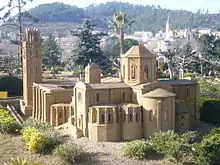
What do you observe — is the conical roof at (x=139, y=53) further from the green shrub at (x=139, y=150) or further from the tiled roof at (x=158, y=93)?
the green shrub at (x=139, y=150)

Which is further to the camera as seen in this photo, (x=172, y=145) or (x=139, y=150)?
(x=139, y=150)

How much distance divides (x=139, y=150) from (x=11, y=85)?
25.3 m

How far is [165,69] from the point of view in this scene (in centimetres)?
7194

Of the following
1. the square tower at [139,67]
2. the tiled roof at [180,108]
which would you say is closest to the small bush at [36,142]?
the square tower at [139,67]

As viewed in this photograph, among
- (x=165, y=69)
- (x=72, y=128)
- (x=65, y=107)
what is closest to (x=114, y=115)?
(x=72, y=128)

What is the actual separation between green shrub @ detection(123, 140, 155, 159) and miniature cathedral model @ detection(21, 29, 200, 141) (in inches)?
90.2

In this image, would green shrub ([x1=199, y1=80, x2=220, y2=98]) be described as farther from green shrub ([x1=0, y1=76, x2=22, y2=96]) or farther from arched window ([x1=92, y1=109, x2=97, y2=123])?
green shrub ([x1=0, y1=76, x2=22, y2=96])

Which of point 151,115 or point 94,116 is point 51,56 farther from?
point 151,115

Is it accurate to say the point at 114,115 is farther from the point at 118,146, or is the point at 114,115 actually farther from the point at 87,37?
the point at 87,37

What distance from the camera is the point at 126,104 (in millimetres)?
29922

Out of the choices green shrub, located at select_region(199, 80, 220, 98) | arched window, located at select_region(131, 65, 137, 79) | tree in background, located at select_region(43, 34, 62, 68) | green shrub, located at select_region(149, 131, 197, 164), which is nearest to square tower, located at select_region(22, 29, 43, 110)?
arched window, located at select_region(131, 65, 137, 79)

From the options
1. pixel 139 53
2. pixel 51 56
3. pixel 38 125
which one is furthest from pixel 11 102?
pixel 51 56

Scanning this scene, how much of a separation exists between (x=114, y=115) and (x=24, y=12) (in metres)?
22.9

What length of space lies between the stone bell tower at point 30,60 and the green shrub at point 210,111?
1530 cm
